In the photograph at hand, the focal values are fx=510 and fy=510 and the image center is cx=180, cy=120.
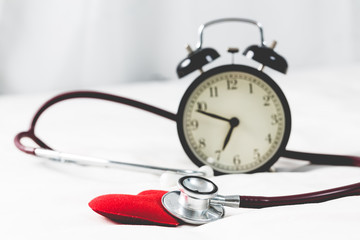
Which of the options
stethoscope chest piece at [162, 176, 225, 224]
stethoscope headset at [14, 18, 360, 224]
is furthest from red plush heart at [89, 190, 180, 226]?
stethoscope headset at [14, 18, 360, 224]

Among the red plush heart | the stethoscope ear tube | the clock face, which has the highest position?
the clock face

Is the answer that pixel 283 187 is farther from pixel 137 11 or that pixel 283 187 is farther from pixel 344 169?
pixel 137 11

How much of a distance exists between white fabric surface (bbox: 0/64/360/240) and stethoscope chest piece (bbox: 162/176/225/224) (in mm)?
20

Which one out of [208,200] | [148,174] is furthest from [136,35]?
[208,200]

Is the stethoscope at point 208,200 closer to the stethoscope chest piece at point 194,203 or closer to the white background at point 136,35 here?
the stethoscope chest piece at point 194,203

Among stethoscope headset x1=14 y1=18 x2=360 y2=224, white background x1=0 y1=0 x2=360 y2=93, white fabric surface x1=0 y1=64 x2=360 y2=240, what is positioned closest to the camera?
white fabric surface x1=0 y1=64 x2=360 y2=240

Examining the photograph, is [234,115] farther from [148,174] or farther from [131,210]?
[131,210]

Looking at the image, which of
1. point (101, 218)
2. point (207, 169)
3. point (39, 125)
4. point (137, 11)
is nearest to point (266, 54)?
point (207, 169)

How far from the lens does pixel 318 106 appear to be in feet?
4.74

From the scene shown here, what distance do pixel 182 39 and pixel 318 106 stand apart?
0.70 metres

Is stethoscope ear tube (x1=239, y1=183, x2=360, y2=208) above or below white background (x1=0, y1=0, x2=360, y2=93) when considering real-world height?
below

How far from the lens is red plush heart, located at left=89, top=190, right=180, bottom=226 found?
0.71 m

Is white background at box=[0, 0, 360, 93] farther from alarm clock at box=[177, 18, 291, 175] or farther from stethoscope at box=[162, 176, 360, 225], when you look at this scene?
stethoscope at box=[162, 176, 360, 225]

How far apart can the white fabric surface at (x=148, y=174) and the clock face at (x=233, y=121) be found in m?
0.05
